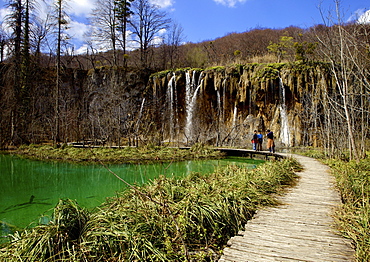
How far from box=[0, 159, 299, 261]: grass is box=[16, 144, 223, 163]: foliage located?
9.30 m

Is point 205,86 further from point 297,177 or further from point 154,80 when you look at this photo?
point 297,177

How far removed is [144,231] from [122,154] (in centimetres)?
1174

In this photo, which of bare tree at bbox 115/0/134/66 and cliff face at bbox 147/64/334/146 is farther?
bare tree at bbox 115/0/134/66

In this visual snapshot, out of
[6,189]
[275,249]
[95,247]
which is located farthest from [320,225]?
[6,189]

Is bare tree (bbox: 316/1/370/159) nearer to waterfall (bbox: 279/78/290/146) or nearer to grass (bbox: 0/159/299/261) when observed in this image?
grass (bbox: 0/159/299/261)

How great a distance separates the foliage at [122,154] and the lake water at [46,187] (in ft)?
4.58

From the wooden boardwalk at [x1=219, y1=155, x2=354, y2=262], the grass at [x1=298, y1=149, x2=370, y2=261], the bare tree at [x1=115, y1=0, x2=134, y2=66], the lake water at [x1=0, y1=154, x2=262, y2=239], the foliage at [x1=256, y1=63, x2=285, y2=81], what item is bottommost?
the lake water at [x1=0, y1=154, x2=262, y2=239]

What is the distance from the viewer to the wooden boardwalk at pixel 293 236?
8.04 feet

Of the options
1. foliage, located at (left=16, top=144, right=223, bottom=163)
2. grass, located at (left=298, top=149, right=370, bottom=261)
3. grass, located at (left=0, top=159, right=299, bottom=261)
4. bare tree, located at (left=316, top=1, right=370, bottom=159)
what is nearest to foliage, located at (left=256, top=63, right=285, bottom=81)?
foliage, located at (left=16, top=144, right=223, bottom=163)

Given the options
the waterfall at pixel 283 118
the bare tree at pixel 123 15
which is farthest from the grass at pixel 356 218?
the bare tree at pixel 123 15

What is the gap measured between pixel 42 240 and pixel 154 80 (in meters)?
22.8

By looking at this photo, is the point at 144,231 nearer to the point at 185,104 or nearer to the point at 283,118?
the point at 283,118

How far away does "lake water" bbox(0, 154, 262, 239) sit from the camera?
5434 millimetres

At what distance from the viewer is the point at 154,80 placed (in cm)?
2469
